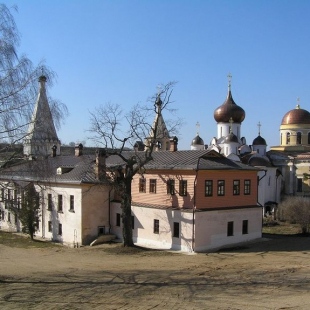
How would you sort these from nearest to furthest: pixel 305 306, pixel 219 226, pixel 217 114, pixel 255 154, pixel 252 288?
1. pixel 305 306
2. pixel 252 288
3. pixel 219 226
4. pixel 255 154
5. pixel 217 114

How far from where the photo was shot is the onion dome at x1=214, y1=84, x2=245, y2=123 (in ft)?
196

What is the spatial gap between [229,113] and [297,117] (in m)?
11.9

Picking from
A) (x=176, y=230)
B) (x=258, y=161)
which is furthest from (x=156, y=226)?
(x=258, y=161)

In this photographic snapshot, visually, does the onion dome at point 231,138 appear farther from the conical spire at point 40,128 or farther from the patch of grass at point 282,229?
the conical spire at point 40,128

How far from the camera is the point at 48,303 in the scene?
16078mm

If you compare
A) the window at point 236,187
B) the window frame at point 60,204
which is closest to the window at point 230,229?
the window at point 236,187

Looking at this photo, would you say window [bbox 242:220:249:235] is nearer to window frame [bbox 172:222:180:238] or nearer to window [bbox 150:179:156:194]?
window frame [bbox 172:222:180:238]

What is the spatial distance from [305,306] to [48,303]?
8.79 meters

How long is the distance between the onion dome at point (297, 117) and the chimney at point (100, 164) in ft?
122

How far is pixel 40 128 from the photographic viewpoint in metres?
19.6

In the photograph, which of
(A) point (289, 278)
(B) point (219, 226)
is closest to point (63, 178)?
(B) point (219, 226)

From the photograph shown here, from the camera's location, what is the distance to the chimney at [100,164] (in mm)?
35719

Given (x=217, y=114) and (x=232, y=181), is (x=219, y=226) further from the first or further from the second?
(x=217, y=114)

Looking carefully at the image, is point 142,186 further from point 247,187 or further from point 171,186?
point 247,187
